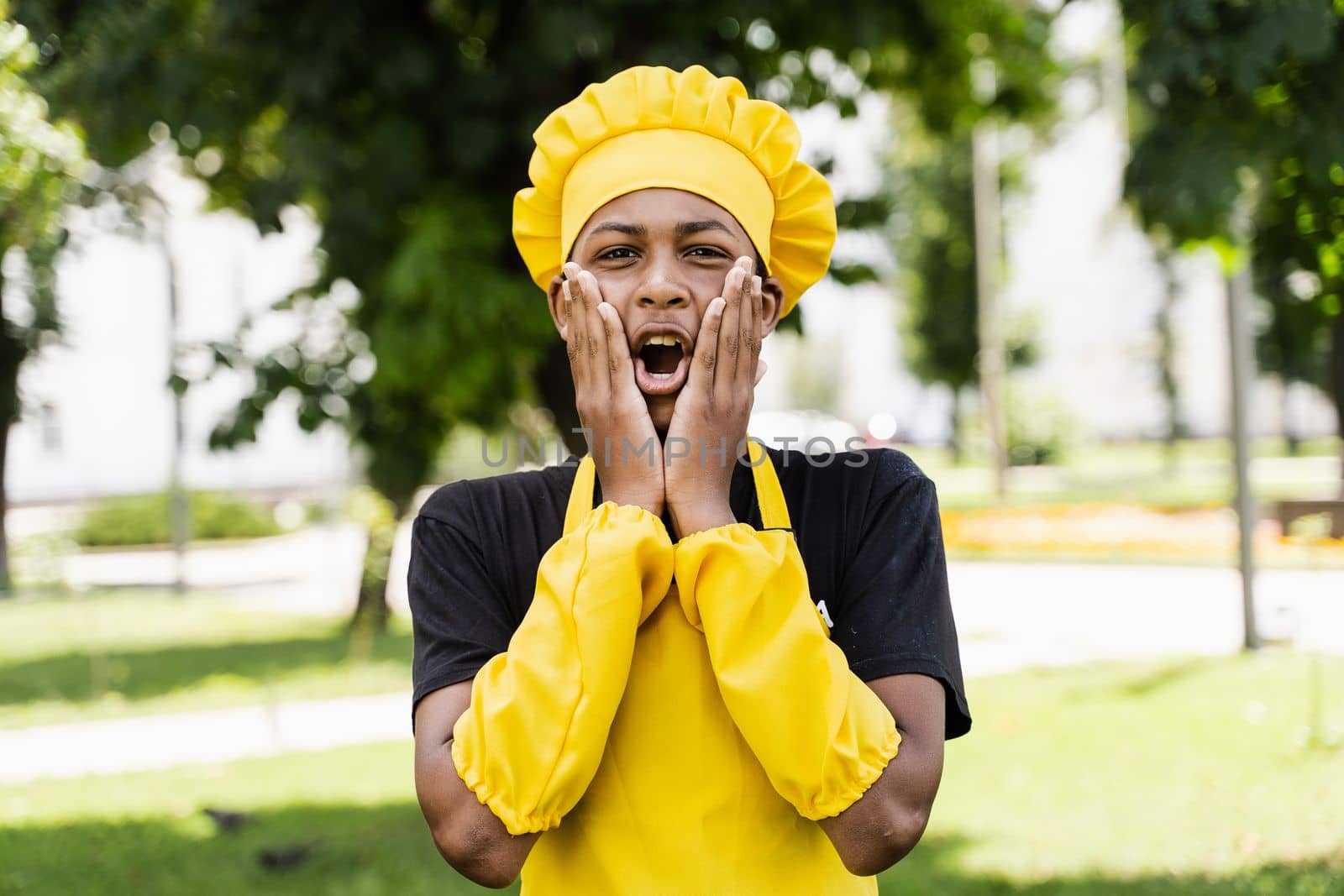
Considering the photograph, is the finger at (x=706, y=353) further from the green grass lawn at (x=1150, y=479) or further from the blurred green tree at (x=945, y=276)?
the blurred green tree at (x=945, y=276)

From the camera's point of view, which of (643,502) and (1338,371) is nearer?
(643,502)

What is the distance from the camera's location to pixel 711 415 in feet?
5.71

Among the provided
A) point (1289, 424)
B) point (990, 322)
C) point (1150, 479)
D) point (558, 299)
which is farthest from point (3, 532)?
point (1289, 424)

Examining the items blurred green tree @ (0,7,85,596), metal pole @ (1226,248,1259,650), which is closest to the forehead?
blurred green tree @ (0,7,85,596)

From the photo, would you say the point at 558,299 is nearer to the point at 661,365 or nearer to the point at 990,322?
the point at 661,365

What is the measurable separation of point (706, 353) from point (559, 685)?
0.50 m

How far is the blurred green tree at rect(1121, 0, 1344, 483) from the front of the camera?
3627 mm

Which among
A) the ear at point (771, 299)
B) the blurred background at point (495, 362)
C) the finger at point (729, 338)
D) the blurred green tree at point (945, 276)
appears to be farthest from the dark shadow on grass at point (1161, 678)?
the blurred green tree at point (945, 276)

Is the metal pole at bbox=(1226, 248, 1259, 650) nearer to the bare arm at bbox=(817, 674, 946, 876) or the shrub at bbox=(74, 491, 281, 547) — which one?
the bare arm at bbox=(817, 674, 946, 876)

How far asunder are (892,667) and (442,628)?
65 cm

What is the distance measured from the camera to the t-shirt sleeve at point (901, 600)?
5.86 ft

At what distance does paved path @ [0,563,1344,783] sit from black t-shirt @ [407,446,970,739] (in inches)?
232

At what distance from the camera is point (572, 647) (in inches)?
64.1

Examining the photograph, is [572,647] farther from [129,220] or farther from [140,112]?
[129,220]
